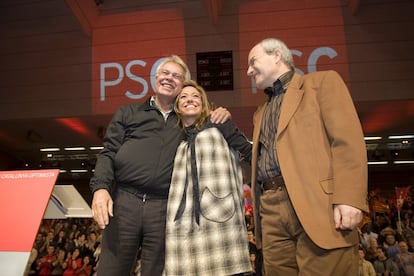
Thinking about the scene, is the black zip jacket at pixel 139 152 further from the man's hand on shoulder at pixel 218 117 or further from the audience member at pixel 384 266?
the audience member at pixel 384 266

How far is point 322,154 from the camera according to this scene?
5.05 feet

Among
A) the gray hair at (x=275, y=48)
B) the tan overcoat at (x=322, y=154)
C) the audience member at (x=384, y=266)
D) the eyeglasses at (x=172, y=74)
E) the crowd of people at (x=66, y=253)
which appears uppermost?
the gray hair at (x=275, y=48)

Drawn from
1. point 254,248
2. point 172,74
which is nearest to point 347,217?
point 172,74

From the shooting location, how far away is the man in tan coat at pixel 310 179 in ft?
4.73

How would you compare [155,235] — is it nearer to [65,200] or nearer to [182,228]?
[182,228]

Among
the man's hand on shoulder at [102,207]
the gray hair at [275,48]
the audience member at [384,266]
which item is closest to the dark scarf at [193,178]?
the man's hand on shoulder at [102,207]

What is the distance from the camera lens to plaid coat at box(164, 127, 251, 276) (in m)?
1.54

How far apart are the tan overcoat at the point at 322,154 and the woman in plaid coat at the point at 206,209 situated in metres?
0.25

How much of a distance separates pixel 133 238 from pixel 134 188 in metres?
0.22

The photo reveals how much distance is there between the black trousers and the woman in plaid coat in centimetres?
7

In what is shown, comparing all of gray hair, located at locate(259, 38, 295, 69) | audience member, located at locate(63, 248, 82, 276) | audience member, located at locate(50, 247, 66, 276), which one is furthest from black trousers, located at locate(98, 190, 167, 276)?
audience member, located at locate(50, 247, 66, 276)

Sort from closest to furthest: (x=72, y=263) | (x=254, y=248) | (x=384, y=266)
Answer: (x=254, y=248) → (x=384, y=266) → (x=72, y=263)

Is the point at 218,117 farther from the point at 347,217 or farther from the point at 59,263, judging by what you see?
the point at 59,263

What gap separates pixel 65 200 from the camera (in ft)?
6.13
